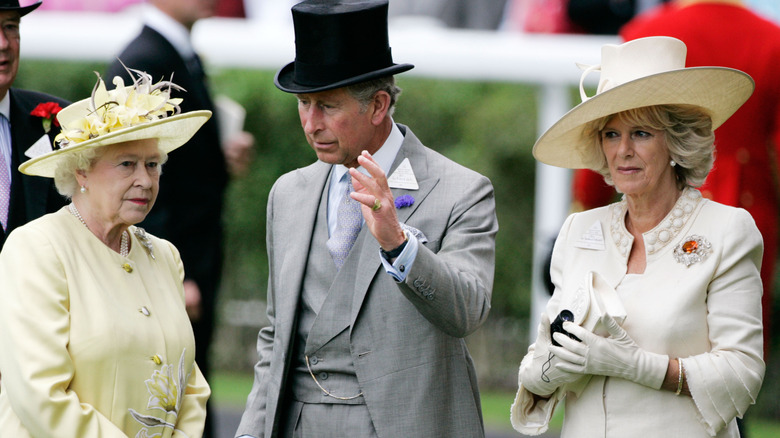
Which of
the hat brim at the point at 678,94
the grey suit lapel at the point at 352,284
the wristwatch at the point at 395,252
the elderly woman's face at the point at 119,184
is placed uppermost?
the hat brim at the point at 678,94

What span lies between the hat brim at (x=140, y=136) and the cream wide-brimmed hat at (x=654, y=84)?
1280 mm

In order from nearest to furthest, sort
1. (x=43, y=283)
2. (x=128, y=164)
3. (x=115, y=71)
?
1. (x=43, y=283)
2. (x=128, y=164)
3. (x=115, y=71)

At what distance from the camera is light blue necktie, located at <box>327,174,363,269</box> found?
403 centimetres

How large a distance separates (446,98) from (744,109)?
630 centimetres

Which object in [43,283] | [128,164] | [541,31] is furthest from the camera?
[541,31]

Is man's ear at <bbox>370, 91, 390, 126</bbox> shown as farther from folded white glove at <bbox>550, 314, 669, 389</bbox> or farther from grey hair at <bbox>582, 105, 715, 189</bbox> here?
folded white glove at <bbox>550, 314, 669, 389</bbox>

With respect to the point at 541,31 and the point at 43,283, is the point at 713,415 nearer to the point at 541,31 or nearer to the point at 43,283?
the point at 43,283

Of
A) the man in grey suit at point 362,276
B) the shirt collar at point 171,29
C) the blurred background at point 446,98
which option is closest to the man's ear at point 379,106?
the man in grey suit at point 362,276

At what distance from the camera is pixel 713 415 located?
3514 mm

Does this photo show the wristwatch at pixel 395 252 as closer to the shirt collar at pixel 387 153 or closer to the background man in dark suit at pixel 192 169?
the shirt collar at pixel 387 153

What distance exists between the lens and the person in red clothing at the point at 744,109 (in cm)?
562

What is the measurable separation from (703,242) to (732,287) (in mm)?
171

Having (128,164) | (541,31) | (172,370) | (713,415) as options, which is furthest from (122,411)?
(541,31)

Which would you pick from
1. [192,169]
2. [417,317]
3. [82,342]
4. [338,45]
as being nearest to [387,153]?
[338,45]
